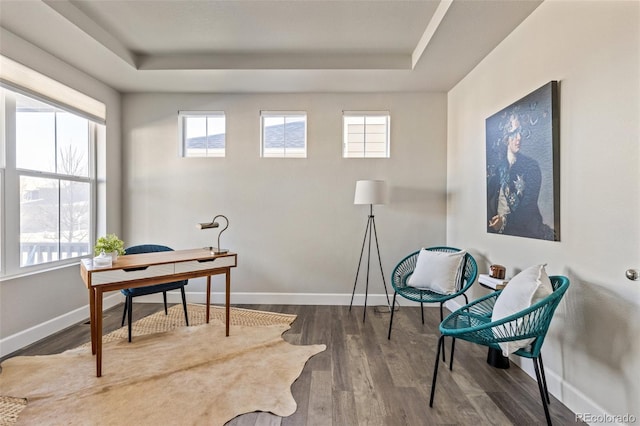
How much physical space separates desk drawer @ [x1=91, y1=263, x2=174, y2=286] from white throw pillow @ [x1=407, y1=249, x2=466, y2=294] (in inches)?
90.0

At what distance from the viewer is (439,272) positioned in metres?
2.80

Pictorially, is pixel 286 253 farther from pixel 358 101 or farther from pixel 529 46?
pixel 529 46

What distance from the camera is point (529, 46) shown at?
224 centimetres

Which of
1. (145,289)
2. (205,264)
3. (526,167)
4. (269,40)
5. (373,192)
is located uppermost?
(269,40)

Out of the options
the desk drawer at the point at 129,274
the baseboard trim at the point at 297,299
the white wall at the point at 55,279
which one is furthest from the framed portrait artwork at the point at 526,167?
the white wall at the point at 55,279

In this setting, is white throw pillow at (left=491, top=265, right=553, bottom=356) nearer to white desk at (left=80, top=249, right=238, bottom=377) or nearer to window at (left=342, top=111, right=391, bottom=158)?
white desk at (left=80, top=249, right=238, bottom=377)

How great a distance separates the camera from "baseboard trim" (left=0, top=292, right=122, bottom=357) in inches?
99.0

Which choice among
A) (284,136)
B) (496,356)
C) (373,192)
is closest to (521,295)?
(496,356)

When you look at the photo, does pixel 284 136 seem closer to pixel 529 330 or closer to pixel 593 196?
pixel 593 196

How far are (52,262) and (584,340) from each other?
4561 millimetres

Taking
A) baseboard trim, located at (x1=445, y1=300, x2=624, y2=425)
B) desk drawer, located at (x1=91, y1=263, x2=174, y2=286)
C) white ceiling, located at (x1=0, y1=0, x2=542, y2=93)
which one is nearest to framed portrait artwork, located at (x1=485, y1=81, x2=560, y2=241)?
white ceiling, located at (x1=0, y1=0, x2=542, y2=93)

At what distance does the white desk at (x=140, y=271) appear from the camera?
Answer: 2.13 m

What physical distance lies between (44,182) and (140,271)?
5.51 ft

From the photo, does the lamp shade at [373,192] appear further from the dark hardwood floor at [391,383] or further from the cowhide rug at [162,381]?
the cowhide rug at [162,381]
